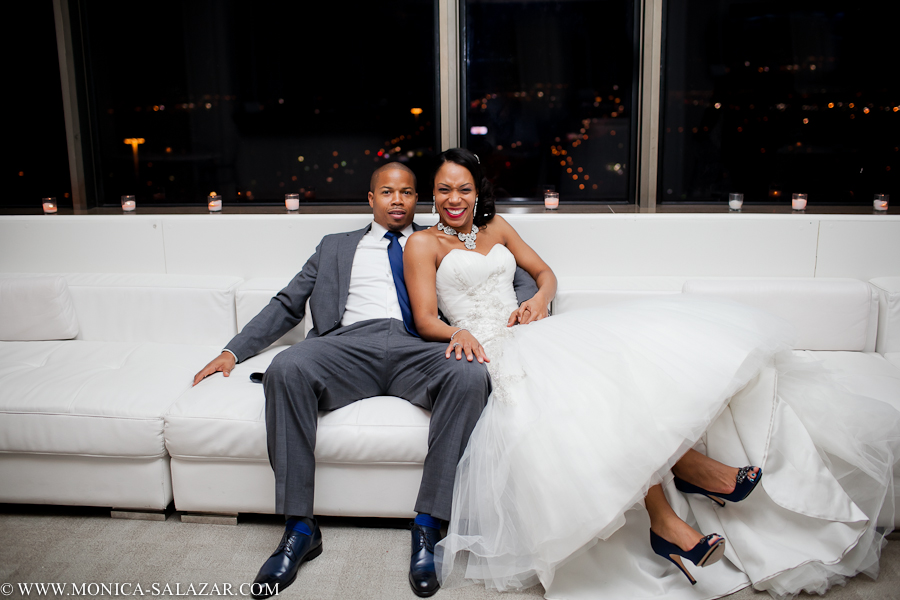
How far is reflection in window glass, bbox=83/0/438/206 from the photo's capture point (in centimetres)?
390

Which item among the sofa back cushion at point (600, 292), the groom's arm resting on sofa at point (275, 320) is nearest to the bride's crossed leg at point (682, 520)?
the sofa back cushion at point (600, 292)

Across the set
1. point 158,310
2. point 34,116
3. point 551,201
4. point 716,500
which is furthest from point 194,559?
point 34,116

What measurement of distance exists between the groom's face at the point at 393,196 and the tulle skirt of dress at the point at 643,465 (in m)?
0.94

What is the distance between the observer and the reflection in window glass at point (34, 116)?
12.8 ft

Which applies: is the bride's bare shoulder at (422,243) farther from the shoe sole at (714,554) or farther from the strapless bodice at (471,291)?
the shoe sole at (714,554)

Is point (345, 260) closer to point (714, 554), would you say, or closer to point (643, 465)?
point (643, 465)

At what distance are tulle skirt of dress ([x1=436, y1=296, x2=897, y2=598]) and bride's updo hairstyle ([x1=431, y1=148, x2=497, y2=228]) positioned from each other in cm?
83

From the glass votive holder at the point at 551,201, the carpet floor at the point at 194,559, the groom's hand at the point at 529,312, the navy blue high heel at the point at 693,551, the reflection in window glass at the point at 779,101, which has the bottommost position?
the carpet floor at the point at 194,559

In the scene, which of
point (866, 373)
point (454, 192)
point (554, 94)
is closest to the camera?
point (866, 373)

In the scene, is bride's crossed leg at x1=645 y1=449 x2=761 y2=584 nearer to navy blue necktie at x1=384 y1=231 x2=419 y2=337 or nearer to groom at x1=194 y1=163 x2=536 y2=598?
groom at x1=194 y1=163 x2=536 y2=598

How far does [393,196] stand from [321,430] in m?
1.00

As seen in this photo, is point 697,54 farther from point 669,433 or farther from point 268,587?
point 268,587

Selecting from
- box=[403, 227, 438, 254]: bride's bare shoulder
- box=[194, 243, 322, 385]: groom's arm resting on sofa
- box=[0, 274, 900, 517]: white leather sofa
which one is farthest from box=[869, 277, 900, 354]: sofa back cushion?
box=[194, 243, 322, 385]: groom's arm resting on sofa

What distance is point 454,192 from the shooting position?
2383 millimetres
